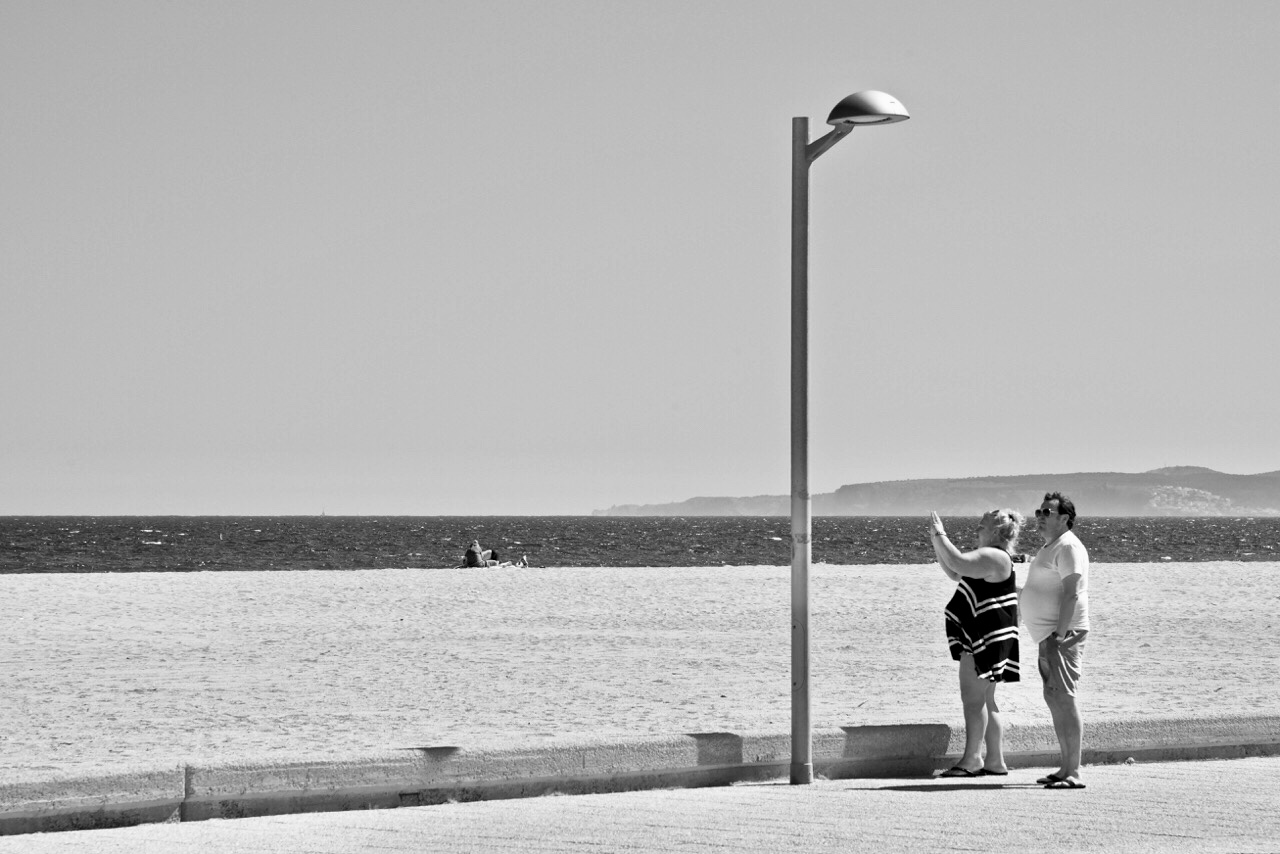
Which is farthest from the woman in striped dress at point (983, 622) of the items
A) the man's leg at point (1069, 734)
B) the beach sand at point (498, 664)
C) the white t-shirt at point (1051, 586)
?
the beach sand at point (498, 664)

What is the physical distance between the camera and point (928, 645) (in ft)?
57.6

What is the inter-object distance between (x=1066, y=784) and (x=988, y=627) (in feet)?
2.68

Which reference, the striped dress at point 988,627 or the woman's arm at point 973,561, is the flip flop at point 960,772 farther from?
the woman's arm at point 973,561

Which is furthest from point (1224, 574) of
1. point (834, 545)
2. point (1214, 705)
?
point (834, 545)

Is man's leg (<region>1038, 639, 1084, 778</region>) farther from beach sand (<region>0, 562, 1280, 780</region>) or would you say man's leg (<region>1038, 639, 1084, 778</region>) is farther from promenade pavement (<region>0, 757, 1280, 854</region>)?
beach sand (<region>0, 562, 1280, 780</region>)

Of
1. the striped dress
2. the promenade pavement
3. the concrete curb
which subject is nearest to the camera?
the promenade pavement

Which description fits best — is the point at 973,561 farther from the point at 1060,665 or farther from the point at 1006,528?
the point at 1060,665

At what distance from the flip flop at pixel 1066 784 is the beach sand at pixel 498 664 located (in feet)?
4.24

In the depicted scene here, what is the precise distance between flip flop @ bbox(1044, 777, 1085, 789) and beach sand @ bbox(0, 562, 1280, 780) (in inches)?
50.8

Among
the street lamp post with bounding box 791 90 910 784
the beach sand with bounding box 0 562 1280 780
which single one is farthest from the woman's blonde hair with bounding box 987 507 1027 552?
the beach sand with bounding box 0 562 1280 780

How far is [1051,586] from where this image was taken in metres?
7.87

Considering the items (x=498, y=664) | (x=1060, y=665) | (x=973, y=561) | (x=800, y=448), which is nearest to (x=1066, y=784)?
(x=1060, y=665)

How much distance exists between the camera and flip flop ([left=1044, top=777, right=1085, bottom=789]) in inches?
313

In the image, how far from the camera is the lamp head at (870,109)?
831cm
